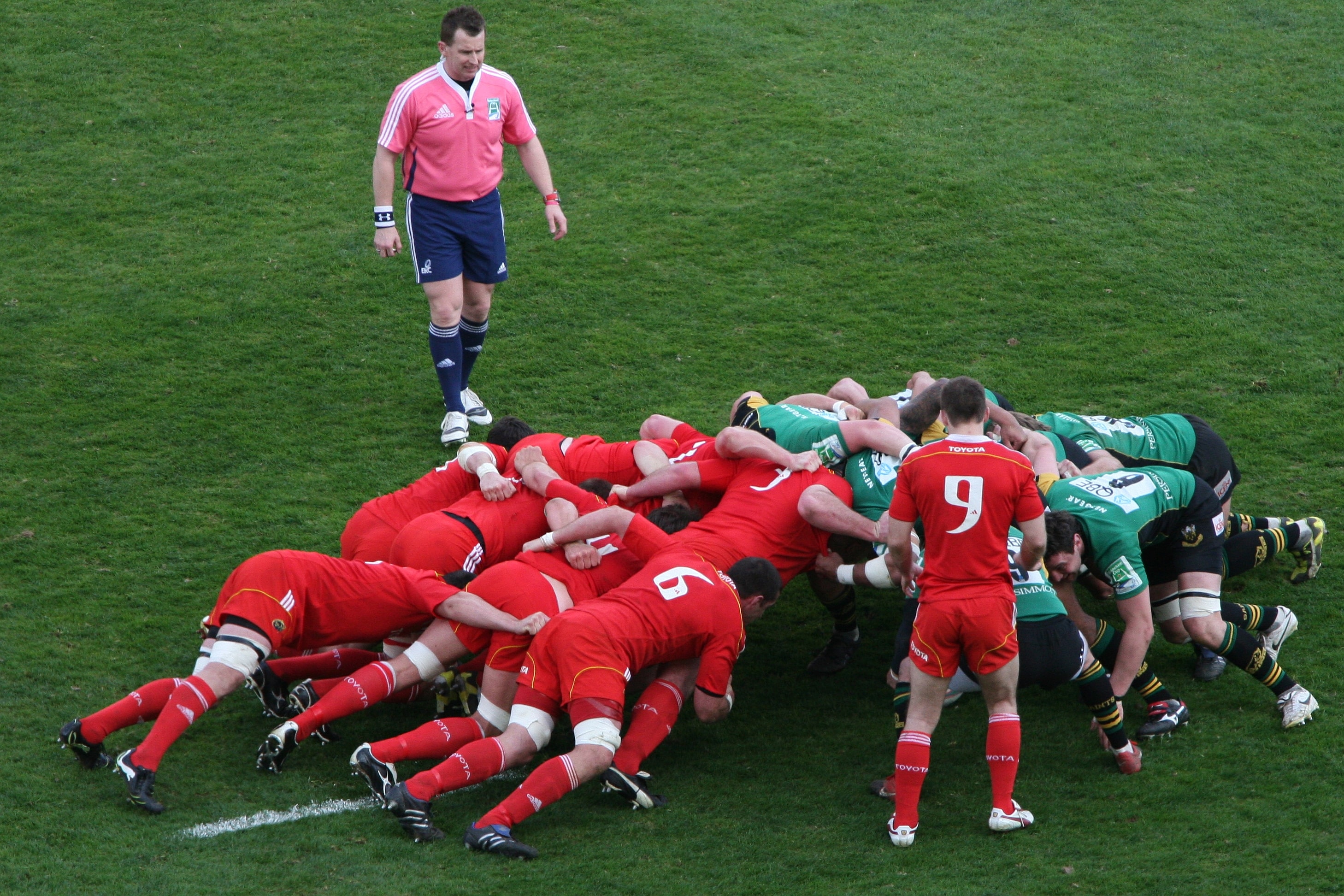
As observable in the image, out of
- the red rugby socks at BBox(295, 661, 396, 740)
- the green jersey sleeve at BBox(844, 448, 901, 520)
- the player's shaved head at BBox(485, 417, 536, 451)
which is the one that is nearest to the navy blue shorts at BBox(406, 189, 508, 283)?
the player's shaved head at BBox(485, 417, 536, 451)

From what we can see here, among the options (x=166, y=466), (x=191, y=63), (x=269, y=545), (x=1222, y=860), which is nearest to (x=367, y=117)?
(x=191, y=63)

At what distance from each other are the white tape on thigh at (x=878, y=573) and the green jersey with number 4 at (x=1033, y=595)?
683 mm

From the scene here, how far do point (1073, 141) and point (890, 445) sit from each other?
6.38m

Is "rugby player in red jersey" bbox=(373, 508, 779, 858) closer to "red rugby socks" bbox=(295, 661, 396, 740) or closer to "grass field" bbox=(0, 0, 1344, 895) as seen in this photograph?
"grass field" bbox=(0, 0, 1344, 895)

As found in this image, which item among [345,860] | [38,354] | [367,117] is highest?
[367,117]

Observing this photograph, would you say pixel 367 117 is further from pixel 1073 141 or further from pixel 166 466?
pixel 1073 141

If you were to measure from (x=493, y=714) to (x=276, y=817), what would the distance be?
920mm

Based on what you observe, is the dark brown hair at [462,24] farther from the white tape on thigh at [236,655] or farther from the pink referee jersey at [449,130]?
the white tape on thigh at [236,655]

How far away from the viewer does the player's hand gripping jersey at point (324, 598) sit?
5262mm

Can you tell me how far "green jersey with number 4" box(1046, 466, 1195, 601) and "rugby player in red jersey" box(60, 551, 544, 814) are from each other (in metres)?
2.41

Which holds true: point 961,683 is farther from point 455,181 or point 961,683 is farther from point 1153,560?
point 455,181

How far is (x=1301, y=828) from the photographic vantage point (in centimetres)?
477

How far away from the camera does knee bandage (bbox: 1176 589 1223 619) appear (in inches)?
228

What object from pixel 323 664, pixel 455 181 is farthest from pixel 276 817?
pixel 455 181
